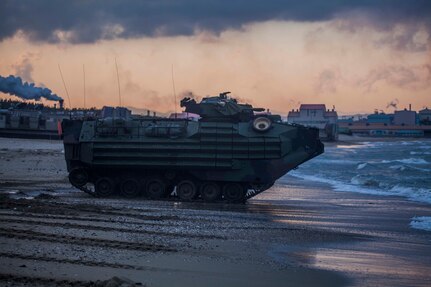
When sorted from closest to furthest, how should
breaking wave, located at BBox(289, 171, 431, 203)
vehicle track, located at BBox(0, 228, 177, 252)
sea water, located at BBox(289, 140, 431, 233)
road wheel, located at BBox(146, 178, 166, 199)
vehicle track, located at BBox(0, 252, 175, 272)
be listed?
vehicle track, located at BBox(0, 252, 175, 272), vehicle track, located at BBox(0, 228, 177, 252), road wheel, located at BBox(146, 178, 166, 199), breaking wave, located at BBox(289, 171, 431, 203), sea water, located at BBox(289, 140, 431, 233)

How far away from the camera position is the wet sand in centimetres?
873

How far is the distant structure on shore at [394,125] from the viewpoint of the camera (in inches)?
5059

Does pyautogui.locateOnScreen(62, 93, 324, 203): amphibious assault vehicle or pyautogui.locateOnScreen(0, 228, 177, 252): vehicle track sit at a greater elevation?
pyautogui.locateOnScreen(62, 93, 324, 203): amphibious assault vehicle

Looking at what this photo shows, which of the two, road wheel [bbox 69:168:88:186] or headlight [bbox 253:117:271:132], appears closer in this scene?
headlight [bbox 253:117:271:132]

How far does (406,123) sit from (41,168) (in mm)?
120657

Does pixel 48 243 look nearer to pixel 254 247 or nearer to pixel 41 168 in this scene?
pixel 254 247

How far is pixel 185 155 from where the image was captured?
20422 mm

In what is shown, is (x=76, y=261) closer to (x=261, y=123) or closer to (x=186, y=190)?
(x=186, y=190)

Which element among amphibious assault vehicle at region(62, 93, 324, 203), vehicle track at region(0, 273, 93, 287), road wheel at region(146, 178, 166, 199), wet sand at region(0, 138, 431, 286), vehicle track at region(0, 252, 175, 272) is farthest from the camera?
road wheel at region(146, 178, 166, 199)

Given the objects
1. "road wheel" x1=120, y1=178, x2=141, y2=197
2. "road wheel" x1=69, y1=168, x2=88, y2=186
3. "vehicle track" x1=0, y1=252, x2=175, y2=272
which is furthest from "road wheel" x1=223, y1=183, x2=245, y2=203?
"vehicle track" x1=0, y1=252, x2=175, y2=272

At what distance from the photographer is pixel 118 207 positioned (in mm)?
16797

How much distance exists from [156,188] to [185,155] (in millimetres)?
1501

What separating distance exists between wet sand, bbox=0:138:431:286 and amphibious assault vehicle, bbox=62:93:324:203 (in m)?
1.37

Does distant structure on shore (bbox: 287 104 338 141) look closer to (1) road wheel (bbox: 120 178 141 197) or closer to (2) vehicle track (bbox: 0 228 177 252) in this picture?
(1) road wheel (bbox: 120 178 141 197)
